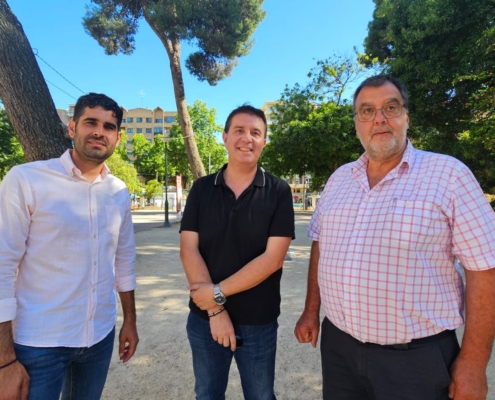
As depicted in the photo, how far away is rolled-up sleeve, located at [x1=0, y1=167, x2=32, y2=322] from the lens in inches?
57.8

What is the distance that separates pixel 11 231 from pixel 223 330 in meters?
1.17

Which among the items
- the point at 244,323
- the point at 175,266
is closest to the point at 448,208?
the point at 244,323

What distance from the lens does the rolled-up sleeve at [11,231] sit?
1.47 m

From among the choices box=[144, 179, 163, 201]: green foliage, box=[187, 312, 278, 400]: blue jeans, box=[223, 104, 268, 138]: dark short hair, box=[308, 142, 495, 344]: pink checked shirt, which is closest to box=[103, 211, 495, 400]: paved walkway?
box=[187, 312, 278, 400]: blue jeans

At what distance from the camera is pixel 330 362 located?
1816mm

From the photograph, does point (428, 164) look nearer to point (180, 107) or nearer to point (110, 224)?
point (110, 224)

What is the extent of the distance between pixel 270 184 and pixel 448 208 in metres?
0.95

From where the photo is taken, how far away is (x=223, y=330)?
1779mm

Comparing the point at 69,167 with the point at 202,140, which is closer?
the point at 69,167

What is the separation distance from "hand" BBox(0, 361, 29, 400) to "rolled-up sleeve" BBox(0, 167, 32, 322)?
0.23 metres

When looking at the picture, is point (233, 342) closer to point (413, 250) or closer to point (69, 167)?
point (413, 250)

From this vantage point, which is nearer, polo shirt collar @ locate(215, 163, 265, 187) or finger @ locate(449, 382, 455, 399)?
finger @ locate(449, 382, 455, 399)

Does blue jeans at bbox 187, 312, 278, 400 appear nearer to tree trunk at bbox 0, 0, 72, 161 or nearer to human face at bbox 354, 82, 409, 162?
human face at bbox 354, 82, 409, 162

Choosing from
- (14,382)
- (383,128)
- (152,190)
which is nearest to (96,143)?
(14,382)
